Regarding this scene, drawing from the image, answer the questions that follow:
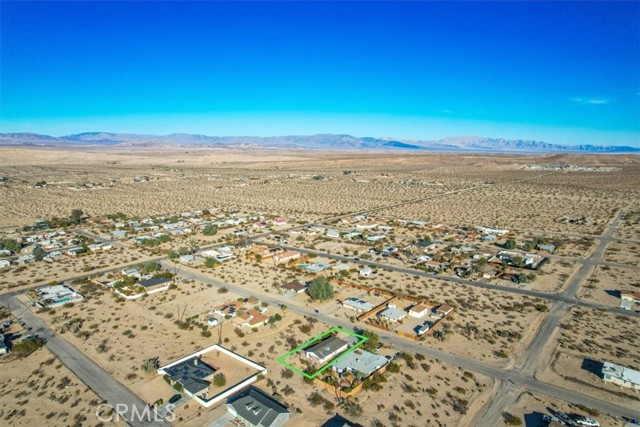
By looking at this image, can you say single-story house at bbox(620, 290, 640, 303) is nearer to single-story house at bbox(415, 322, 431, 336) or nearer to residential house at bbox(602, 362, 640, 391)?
residential house at bbox(602, 362, 640, 391)

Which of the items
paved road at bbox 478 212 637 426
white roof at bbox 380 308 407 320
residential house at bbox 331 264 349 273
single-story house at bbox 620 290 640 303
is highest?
single-story house at bbox 620 290 640 303

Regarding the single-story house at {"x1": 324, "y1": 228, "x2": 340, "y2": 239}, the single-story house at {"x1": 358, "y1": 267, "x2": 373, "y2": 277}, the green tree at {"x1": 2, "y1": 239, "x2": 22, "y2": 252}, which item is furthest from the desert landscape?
the green tree at {"x1": 2, "y1": 239, "x2": 22, "y2": 252}

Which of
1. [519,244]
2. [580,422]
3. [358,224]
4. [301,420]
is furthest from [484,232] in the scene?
[301,420]

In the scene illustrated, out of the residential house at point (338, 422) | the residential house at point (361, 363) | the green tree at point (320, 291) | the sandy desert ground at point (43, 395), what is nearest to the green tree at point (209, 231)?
the green tree at point (320, 291)

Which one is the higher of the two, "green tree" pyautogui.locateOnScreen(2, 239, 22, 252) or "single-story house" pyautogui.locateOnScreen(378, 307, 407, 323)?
"single-story house" pyautogui.locateOnScreen(378, 307, 407, 323)

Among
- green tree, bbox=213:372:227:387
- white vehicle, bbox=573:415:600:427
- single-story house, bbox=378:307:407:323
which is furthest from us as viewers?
single-story house, bbox=378:307:407:323

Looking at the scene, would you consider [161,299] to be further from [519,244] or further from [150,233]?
[519,244]
